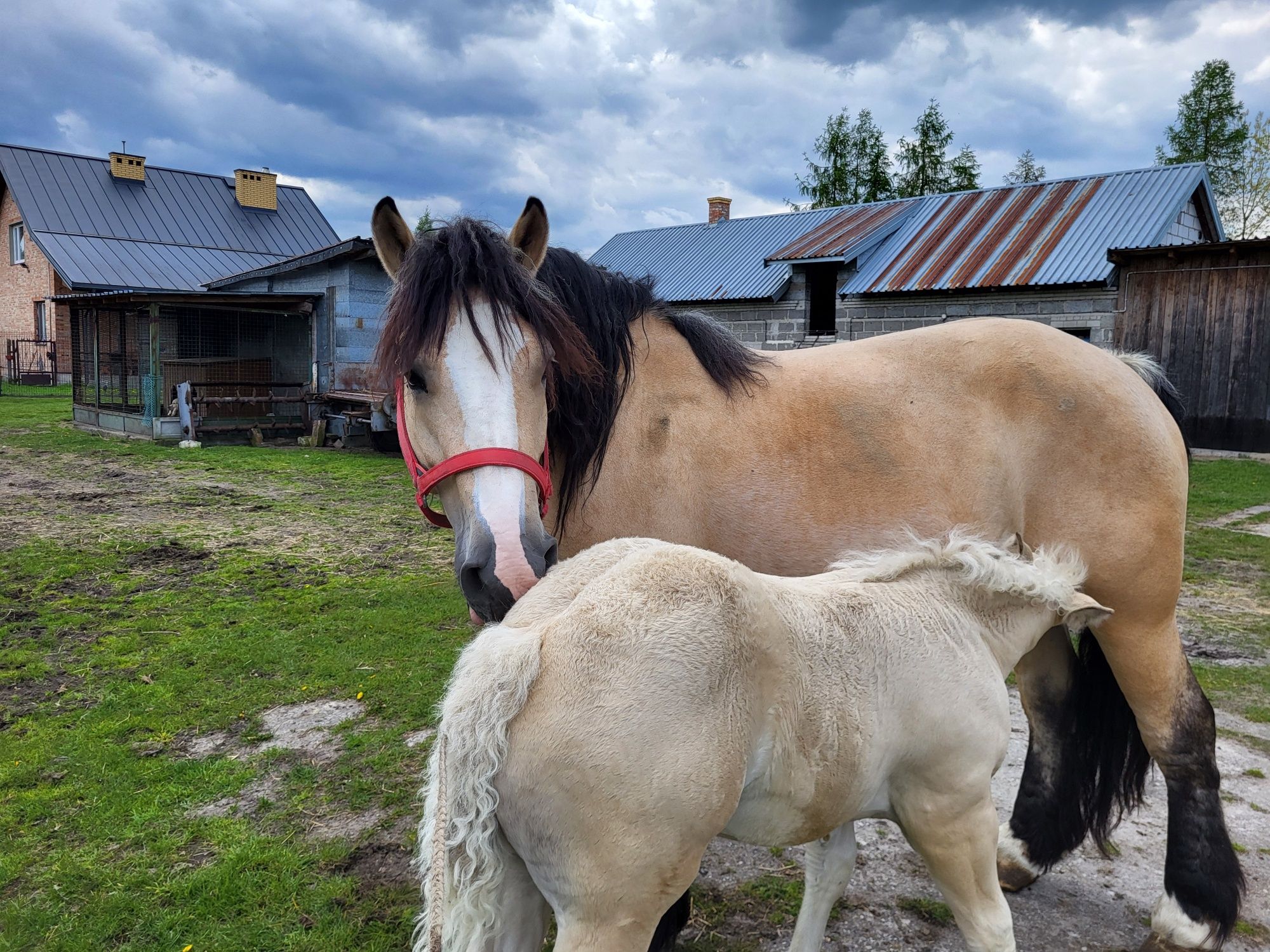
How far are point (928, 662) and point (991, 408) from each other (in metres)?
0.98

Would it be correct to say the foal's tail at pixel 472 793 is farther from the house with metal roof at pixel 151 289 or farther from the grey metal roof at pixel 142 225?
the grey metal roof at pixel 142 225

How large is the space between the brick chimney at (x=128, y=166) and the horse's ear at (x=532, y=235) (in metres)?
30.7

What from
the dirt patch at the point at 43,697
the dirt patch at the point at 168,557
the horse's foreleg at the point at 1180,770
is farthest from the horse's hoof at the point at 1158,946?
the dirt patch at the point at 168,557

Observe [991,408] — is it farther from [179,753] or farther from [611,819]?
[179,753]

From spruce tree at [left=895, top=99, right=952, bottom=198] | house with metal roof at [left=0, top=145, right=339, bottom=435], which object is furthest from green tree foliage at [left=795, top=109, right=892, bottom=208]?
house with metal roof at [left=0, top=145, right=339, bottom=435]

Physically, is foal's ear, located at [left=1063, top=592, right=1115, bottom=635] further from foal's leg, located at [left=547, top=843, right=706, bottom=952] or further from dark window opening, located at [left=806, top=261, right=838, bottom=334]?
dark window opening, located at [left=806, top=261, right=838, bottom=334]

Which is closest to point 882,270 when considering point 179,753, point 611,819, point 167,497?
point 167,497

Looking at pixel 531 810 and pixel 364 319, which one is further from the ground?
pixel 364 319

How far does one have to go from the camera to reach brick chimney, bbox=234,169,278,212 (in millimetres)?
28047

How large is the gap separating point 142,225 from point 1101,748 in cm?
3004

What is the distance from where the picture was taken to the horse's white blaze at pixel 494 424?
1796 mm

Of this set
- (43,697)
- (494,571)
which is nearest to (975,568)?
(494,571)

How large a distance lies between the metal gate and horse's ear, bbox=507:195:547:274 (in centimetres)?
2826

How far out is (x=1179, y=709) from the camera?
2.58 metres
